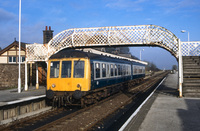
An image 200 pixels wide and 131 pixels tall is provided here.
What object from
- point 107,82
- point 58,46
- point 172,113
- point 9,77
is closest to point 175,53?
point 107,82

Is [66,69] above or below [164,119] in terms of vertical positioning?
above

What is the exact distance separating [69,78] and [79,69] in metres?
0.68

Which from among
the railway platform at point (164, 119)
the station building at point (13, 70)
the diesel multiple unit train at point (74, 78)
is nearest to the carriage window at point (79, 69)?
the diesel multiple unit train at point (74, 78)

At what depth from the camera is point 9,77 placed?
19.7 meters

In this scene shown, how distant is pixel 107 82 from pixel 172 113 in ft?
17.8

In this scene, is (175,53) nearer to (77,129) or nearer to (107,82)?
(107,82)

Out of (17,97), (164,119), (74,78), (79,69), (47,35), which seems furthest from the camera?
(47,35)

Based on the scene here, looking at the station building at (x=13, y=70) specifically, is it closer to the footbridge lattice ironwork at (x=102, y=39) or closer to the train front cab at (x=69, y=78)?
the footbridge lattice ironwork at (x=102, y=39)

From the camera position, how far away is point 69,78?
10812 millimetres

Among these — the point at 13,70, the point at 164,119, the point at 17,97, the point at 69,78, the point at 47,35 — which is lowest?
the point at 164,119

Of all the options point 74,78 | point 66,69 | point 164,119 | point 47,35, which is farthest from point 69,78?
point 47,35

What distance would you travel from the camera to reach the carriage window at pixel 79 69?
10.8 meters

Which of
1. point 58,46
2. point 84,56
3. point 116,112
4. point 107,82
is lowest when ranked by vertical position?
point 116,112

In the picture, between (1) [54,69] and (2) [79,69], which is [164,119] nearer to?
(2) [79,69]
